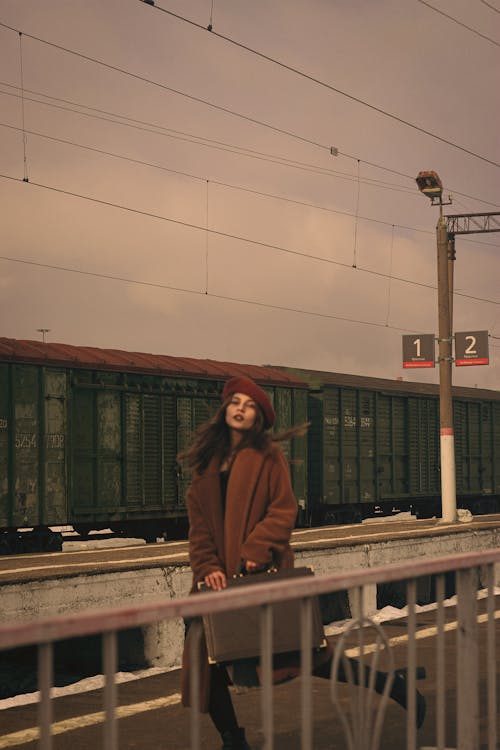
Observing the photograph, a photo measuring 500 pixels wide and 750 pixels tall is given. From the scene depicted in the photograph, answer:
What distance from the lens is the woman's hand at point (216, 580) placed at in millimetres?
4801

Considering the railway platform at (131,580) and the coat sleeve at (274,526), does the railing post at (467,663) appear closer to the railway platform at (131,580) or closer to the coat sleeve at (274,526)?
the coat sleeve at (274,526)

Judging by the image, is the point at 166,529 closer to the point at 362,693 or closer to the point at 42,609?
the point at 42,609

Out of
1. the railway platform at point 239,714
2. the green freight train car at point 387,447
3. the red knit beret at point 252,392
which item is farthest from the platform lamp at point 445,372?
the red knit beret at point 252,392

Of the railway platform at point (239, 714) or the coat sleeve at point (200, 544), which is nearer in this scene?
the railway platform at point (239, 714)

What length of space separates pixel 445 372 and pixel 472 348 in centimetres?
67

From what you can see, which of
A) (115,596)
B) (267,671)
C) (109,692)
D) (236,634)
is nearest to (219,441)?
(236,634)

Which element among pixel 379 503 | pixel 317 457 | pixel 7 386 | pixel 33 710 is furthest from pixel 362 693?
pixel 379 503

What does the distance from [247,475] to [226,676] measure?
0.89 m

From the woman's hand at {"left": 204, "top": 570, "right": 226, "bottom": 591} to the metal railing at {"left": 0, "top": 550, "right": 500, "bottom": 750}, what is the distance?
1.05 m

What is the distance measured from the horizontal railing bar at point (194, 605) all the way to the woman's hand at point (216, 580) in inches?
47.3

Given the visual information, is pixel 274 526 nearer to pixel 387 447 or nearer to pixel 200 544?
pixel 200 544

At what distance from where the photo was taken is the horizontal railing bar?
2393 mm

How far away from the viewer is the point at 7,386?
593 inches

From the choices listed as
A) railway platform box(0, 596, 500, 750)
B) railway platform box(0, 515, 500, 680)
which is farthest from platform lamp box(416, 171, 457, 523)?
railway platform box(0, 596, 500, 750)
